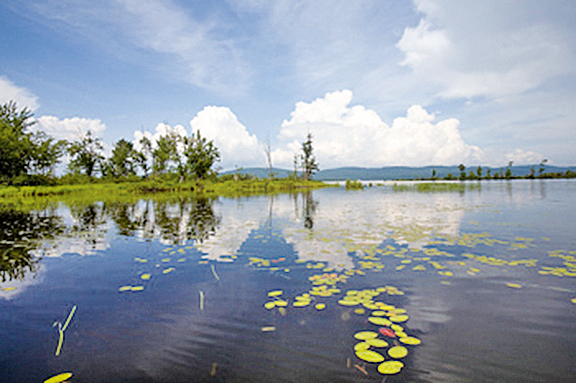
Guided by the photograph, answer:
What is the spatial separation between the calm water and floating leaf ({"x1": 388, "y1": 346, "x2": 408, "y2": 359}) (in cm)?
4

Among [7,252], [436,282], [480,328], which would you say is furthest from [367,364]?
[7,252]

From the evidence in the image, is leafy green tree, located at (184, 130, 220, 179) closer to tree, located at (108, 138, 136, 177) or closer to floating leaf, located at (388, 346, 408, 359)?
tree, located at (108, 138, 136, 177)

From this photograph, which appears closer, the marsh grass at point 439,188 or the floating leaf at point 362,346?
the floating leaf at point 362,346

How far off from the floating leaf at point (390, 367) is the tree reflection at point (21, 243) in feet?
24.3

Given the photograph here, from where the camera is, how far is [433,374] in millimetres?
2805

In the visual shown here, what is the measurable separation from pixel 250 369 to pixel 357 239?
669 centimetres

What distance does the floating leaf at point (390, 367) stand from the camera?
9.19ft

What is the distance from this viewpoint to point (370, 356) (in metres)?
3.03

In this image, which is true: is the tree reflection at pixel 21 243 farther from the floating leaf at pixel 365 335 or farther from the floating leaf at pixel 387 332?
the floating leaf at pixel 387 332

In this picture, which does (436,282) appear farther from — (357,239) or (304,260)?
(357,239)

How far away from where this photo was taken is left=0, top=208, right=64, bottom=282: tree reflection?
6.74 metres

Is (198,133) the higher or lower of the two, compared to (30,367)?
higher

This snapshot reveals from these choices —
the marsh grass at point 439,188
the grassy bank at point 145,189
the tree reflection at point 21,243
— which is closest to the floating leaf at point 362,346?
the tree reflection at point 21,243

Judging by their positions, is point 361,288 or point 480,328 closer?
point 480,328
